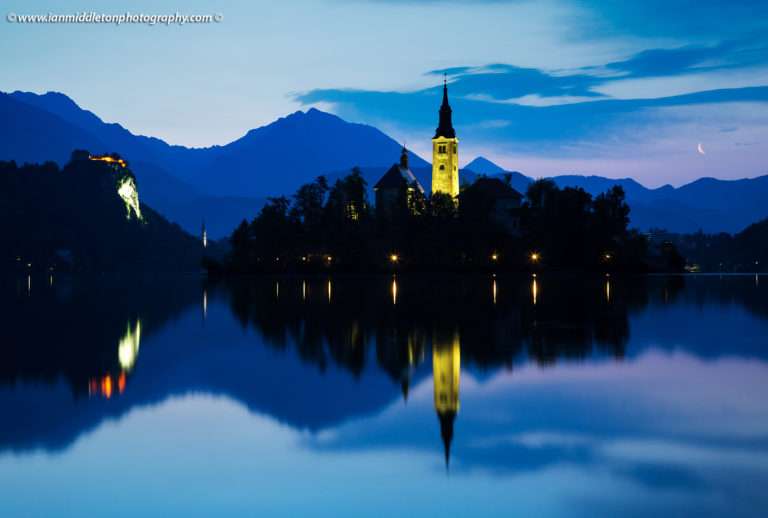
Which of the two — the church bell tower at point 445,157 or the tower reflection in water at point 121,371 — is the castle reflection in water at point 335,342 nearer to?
the tower reflection in water at point 121,371

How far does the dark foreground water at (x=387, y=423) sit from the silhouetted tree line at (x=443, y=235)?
91274 mm

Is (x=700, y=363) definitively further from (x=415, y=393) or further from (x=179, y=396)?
Answer: (x=179, y=396)

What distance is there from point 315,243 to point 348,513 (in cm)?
12300

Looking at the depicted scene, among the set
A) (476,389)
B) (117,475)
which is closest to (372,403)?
(476,389)

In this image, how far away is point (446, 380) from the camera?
21875mm

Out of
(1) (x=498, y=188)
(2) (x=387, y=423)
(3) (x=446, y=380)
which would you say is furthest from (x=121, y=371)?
(1) (x=498, y=188)

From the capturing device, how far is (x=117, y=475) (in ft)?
42.8

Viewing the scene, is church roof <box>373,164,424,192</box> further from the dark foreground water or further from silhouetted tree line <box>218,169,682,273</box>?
the dark foreground water

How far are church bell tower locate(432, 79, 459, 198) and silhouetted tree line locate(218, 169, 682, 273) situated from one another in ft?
88.5

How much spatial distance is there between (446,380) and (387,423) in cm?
523

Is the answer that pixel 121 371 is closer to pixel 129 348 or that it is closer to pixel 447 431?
pixel 129 348

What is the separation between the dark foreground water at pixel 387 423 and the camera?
11.9m

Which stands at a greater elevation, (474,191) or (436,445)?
(474,191)

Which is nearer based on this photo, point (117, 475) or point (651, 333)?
point (117, 475)
